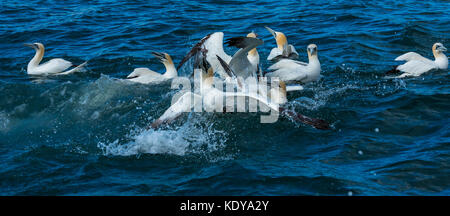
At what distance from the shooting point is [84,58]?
10.9 meters

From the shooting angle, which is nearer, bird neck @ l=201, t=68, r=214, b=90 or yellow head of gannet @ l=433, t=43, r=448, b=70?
bird neck @ l=201, t=68, r=214, b=90


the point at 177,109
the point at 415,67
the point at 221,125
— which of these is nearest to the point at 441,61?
the point at 415,67

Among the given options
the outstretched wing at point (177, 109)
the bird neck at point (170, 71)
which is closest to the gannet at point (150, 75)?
the bird neck at point (170, 71)

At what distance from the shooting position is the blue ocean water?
230 inches

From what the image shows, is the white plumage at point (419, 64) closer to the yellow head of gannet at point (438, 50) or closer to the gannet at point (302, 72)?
the yellow head of gannet at point (438, 50)

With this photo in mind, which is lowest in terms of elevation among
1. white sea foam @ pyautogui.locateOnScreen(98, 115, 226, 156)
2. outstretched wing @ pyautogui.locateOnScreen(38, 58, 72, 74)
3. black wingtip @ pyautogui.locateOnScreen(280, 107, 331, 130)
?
white sea foam @ pyautogui.locateOnScreen(98, 115, 226, 156)

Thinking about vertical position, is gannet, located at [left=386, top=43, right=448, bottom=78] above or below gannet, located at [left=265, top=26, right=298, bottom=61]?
below

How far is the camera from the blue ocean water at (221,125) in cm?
584

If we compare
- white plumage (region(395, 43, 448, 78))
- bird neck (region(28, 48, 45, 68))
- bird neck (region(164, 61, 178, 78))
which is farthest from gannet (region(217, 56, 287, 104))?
bird neck (region(28, 48, 45, 68))

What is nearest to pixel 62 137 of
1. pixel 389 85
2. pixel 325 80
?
pixel 325 80

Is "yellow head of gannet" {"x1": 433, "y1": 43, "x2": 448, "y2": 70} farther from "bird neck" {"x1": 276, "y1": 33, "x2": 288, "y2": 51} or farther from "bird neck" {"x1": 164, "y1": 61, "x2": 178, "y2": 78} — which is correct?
"bird neck" {"x1": 164, "y1": 61, "x2": 178, "y2": 78}

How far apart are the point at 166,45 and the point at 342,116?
510 cm

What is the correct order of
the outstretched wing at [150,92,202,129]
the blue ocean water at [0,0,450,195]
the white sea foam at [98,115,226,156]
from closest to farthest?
the blue ocean water at [0,0,450,195] → the white sea foam at [98,115,226,156] → the outstretched wing at [150,92,202,129]

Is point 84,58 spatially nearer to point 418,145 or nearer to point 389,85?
point 389,85
